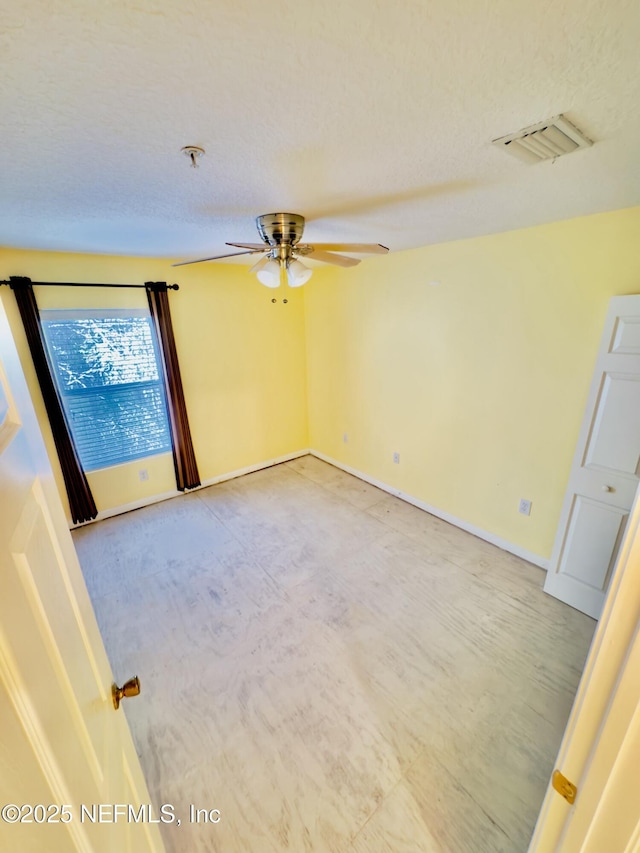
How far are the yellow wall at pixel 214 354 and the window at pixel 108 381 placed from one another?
128 mm

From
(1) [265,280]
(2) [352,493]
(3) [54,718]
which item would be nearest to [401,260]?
(1) [265,280]

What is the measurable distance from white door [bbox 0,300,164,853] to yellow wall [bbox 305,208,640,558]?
8.49 ft

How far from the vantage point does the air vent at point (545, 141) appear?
0.99m

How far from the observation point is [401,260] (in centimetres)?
294

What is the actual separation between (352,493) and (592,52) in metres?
3.27

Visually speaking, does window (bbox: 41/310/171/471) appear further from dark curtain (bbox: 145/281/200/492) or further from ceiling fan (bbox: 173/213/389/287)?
ceiling fan (bbox: 173/213/389/287)

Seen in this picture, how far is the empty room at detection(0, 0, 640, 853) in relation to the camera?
24.9 inches

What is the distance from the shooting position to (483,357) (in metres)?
2.55

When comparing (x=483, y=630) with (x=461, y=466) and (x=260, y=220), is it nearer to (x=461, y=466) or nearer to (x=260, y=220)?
(x=461, y=466)

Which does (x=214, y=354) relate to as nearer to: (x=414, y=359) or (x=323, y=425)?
(x=323, y=425)

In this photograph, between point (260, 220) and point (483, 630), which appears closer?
point (260, 220)

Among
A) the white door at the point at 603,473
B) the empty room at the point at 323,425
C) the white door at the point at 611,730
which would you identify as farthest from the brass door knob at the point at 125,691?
the white door at the point at 603,473

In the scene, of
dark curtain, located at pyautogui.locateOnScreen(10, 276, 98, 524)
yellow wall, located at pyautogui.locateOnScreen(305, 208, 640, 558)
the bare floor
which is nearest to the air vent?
yellow wall, located at pyautogui.locateOnScreen(305, 208, 640, 558)

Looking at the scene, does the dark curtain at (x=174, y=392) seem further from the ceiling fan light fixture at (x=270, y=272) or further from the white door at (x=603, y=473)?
the white door at (x=603, y=473)
